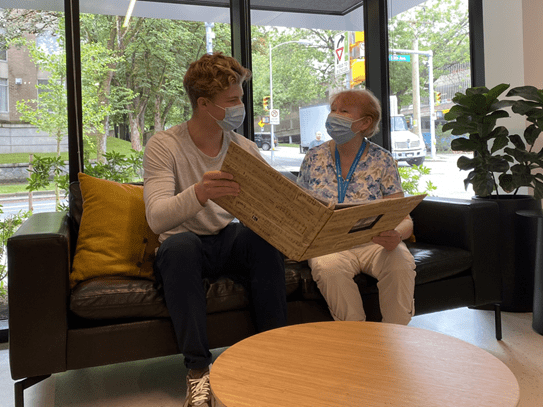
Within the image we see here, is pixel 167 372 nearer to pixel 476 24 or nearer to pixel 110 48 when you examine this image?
pixel 110 48

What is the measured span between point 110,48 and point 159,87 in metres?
0.35

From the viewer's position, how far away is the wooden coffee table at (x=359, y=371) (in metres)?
1.00

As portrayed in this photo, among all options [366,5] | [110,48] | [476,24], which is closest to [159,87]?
[110,48]

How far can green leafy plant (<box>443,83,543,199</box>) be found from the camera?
2787mm

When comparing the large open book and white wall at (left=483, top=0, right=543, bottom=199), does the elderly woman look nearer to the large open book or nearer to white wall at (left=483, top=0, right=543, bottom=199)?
the large open book

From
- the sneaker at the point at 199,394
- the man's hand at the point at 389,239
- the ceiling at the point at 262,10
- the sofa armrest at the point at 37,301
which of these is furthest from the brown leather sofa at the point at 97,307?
the ceiling at the point at 262,10

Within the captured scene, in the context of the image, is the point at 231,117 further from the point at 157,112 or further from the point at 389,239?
the point at 157,112

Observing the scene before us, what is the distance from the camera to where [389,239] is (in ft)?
6.34

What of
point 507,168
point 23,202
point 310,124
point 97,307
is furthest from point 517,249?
point 23,202

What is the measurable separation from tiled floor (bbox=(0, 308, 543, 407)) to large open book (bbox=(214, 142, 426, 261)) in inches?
31.0

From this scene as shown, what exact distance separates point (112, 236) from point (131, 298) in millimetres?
350

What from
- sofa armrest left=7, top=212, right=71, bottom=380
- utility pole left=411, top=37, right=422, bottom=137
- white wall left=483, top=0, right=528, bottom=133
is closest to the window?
sofa armrest left=7, top=212, right=71, bottom=380

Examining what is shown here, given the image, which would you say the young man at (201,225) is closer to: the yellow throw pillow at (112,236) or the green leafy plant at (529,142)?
the yellow throw pillow at (112,236)

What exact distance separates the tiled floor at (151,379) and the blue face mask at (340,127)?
44.2 inches
